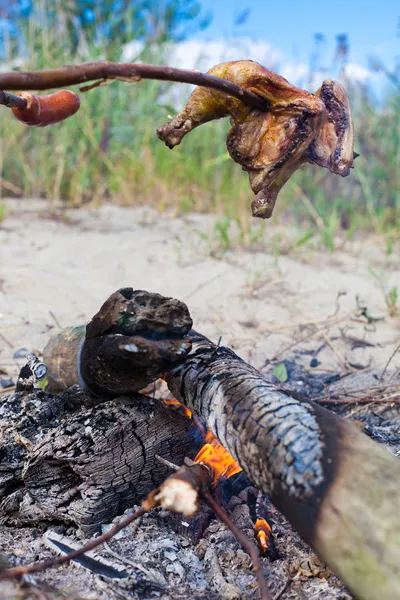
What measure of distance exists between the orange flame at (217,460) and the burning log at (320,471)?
28cm

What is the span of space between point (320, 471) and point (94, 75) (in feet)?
2.95

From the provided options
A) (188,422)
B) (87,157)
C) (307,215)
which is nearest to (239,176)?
(307,215)

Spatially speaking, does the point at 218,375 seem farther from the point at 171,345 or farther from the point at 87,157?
the point at 87,157

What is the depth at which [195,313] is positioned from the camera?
10.3 ft

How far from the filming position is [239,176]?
18.0 ft

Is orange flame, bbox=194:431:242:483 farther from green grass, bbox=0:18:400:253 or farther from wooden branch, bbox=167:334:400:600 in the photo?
green grass, bbox=0:18:400:253

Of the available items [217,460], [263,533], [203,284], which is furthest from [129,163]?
[263,533]

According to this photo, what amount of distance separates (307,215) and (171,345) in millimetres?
4422

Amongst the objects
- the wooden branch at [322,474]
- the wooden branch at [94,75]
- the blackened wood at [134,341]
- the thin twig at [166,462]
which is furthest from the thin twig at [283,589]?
the wooden branch at [94,75]

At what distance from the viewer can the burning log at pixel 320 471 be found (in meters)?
1.11

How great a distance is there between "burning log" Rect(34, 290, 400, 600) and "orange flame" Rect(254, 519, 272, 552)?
0.33 meters

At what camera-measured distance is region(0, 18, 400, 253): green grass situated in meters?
4.89

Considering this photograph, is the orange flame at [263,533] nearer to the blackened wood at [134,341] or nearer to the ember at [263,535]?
the ember at [263,535]

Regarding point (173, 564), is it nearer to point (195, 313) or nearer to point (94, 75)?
point (94, 75)
